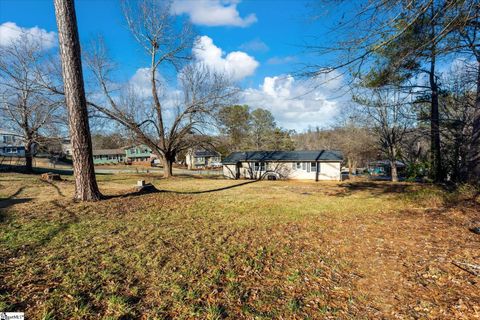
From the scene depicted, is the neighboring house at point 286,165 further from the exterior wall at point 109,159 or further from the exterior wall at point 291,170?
the exterior wall at point 109,159

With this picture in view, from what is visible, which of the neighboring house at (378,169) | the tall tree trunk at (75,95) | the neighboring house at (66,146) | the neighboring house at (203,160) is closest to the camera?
the tall tree trunk at (75,95)

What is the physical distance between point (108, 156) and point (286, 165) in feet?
159

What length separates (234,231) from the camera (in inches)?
184

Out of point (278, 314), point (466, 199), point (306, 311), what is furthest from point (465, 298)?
point (466, 199)

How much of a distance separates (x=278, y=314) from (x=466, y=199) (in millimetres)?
7532

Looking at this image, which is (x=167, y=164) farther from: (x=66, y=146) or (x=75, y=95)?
(x=66, y=146)

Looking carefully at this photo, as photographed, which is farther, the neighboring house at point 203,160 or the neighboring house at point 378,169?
the neighboring house at point 203,160

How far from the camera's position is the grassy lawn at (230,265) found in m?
2.27

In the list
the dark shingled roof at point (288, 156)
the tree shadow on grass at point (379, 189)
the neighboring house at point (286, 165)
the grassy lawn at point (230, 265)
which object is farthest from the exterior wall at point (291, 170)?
the grassy lawn at point (230, 265)

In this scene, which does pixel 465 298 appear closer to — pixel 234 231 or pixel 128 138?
pixel 234 231

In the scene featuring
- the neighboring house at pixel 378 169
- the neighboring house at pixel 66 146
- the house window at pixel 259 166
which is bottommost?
the neighboring house at pixel 378 169

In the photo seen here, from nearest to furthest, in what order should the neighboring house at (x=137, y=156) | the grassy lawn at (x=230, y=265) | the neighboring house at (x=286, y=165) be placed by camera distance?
the grassy lawn at (x=230, y=265) < the neighboring house at (x=286, y=165) < the neighboring house at (x=137, y=156)

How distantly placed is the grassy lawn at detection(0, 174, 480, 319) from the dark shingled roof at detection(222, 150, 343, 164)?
18.2m

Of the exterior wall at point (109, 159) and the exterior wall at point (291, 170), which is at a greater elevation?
the exterior wall at point (109, 159)
